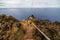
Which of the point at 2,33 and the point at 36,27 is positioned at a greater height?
the point at 36,27

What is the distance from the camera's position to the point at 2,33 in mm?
17828

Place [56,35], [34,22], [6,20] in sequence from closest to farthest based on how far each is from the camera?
[56,35] < [34,22] < [6,20]

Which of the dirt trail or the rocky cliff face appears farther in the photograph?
the dirt trail

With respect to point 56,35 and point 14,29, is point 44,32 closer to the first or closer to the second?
point 56,35

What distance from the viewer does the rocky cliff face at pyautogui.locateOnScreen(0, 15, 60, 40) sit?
1520cm

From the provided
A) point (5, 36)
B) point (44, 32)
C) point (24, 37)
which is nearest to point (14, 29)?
point (5, 36)

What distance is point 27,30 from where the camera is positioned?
16.5 m

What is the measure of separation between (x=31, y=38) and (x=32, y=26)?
1256 mm

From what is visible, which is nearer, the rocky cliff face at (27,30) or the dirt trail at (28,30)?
the rocky cliff face at (27,30)

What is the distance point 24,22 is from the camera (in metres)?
17.6

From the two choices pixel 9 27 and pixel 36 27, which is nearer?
pixel 36 27

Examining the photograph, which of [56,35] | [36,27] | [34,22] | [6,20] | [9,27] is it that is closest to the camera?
[56,35]

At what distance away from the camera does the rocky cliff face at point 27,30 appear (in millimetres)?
15203

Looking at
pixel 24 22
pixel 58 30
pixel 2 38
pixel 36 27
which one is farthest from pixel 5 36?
pixel 58 30
